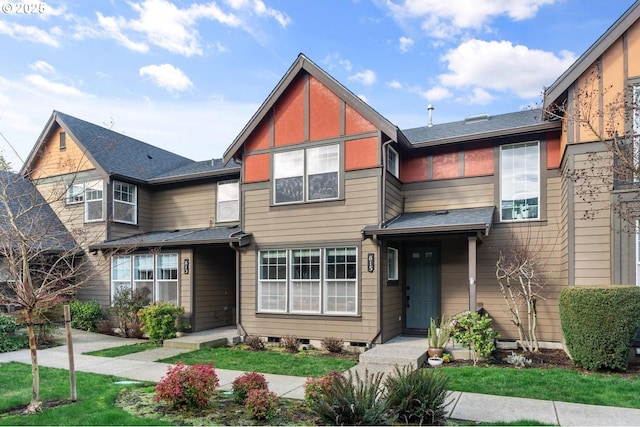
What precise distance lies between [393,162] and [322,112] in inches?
90.9

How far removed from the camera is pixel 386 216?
10539mm

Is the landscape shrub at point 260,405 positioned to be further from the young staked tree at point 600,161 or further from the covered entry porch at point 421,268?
the young staked tree at point 600,161

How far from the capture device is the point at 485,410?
5.64m

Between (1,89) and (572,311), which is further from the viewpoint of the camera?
(1,89)

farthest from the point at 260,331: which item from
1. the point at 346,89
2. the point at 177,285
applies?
the point at 346,89

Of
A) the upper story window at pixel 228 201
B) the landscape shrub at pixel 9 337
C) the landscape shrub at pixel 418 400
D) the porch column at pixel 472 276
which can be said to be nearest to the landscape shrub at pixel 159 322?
the landscape shrub at pixel 9 337

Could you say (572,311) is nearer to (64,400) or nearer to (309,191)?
(309,191)

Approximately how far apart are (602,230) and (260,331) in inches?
326

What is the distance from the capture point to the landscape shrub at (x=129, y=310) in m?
12.5

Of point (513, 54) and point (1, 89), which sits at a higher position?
point (513, 54)

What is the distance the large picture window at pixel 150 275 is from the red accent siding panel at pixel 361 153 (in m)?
6.37

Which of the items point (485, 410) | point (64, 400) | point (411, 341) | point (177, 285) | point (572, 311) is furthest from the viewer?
point (177, 285)

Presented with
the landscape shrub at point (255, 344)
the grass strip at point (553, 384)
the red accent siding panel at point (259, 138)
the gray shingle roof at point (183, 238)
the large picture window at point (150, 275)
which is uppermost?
the red accent siding panel at point (259, 138)

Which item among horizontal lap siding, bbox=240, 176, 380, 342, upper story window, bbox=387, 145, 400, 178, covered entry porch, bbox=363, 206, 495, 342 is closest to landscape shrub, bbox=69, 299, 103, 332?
horizontal lap siding, bbox=240, 176, 380, 342
